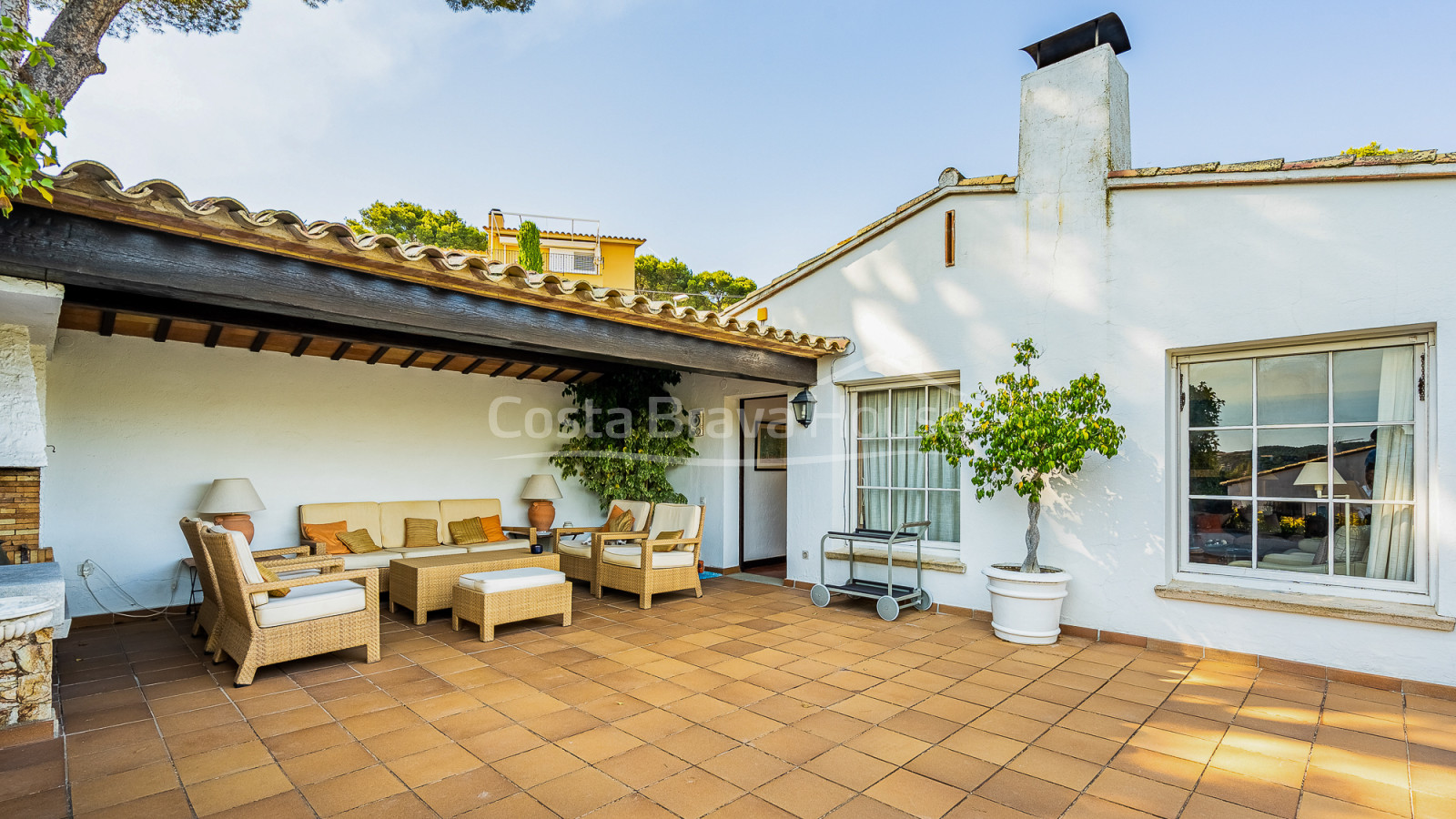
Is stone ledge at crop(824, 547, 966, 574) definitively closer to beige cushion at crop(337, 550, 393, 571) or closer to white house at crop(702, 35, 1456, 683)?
white house at crop(702, 35, 1456, 683)

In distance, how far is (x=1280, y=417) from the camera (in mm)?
4180

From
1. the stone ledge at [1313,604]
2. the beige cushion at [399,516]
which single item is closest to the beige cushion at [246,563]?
the beige cushion at [399,516]

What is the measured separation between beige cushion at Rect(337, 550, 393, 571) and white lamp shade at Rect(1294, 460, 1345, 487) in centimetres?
649

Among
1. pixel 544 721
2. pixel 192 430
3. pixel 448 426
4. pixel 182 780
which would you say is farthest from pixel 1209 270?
pixel 192 430

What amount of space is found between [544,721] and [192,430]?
4.60 meters

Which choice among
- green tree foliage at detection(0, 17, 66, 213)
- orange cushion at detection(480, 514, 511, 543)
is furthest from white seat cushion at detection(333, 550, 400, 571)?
green tree foliage at detection(0, 17, 66, 213)

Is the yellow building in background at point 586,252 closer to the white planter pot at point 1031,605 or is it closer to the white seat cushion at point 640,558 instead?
the white seat cushion at point 640,558

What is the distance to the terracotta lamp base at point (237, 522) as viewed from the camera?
550 centimetres

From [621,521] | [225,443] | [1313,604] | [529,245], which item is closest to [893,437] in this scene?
[621,521]

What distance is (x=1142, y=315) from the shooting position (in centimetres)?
456

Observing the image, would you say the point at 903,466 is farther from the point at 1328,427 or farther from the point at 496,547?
the point at 496,547

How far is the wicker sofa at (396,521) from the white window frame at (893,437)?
3.26 m

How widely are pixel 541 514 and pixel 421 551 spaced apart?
4.72ft

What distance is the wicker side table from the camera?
461 cm
